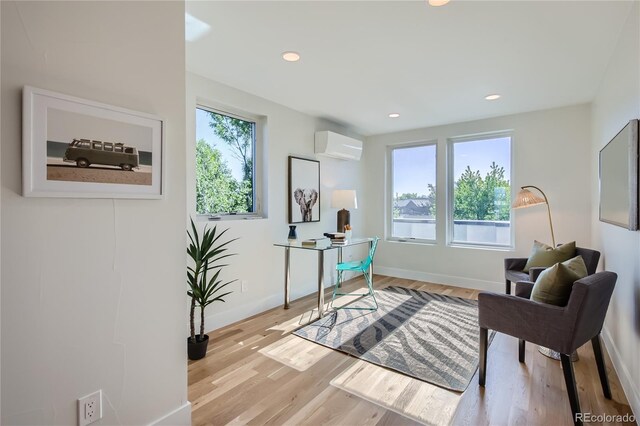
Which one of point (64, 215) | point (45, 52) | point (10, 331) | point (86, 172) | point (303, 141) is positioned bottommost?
point (10, 331)

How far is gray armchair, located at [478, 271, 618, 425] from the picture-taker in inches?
67.5

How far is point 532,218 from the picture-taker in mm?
4031

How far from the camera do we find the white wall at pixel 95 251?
3.79 feet

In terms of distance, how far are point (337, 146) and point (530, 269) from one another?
271 centimetres

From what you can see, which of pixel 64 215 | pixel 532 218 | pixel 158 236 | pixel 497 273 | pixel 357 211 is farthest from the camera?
pixel 357 211

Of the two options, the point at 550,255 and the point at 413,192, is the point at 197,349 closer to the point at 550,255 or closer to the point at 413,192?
the point at 550,255

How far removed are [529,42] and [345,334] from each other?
2794 mm

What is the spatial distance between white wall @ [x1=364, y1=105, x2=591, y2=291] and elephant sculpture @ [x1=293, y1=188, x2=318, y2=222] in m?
1.83

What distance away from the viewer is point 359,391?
2.06 meters

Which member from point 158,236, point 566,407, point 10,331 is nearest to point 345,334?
point 566,407

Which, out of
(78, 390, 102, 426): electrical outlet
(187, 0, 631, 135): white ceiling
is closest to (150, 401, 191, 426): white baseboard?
(78, 390, 102, 426): electrical outlet

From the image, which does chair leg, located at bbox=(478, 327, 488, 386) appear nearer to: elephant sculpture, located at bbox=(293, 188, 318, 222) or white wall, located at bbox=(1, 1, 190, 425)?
white wall, located at bbox=(1, 1, 190, 425)

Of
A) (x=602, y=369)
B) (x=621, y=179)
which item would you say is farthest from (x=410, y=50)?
(x=602, y=369)

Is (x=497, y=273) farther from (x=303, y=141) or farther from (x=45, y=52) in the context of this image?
(x=45, y=52)
